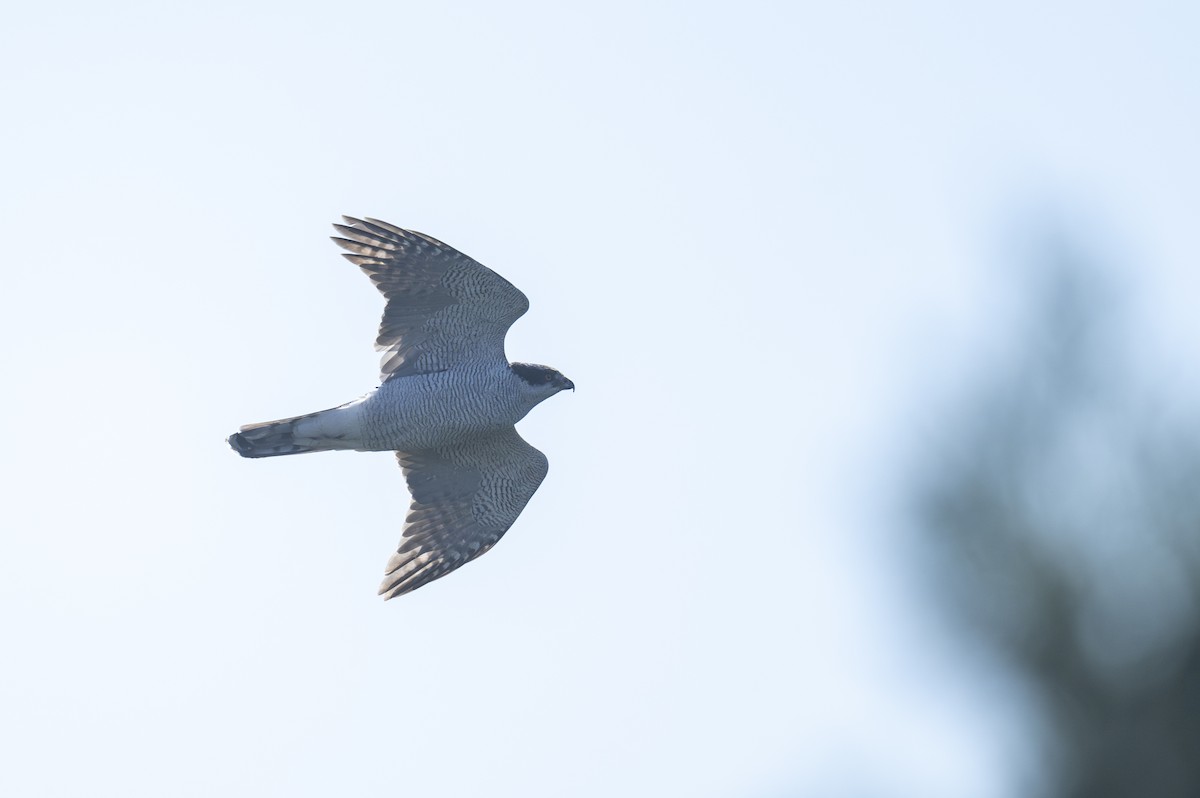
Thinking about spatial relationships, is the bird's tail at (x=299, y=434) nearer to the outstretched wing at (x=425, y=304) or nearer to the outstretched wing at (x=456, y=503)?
the outstretched wing at (x=425, y=304)

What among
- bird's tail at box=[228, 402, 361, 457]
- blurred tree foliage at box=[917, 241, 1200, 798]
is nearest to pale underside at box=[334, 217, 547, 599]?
bird's tail at box=[228, 402, 361, 457]

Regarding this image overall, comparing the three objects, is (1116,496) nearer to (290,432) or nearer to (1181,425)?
(1181,425)

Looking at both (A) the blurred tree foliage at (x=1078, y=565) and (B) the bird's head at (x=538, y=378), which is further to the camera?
(B) the bird's head at (x=538, y=378)

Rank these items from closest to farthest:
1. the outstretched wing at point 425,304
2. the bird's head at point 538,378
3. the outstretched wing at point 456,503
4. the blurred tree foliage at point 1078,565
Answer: the blurred tree foliage at point 1078,565 < the outstretched wing at point 425,304 < the bird's head at point 538,378 < the outstretched wing at point 456,503

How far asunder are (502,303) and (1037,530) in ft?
22.0

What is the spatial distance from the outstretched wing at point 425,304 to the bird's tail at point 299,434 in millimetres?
601

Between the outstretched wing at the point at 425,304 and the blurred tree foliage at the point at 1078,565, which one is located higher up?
the outstretched wing at the point at 425,304

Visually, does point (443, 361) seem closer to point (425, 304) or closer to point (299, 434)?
point (425, 304)

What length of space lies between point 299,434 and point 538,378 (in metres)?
2.22

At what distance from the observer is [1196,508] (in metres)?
8.94

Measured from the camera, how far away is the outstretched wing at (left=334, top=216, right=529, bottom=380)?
14.7 m

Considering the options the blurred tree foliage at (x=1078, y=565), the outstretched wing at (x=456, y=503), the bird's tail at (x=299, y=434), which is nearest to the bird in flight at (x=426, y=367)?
the bird's tail at (x=299, y=434)

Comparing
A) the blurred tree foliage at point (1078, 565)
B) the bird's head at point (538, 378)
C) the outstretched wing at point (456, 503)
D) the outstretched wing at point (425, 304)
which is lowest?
the blurred tree foliage at point (1078, 565)

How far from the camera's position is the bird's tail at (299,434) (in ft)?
48.2
